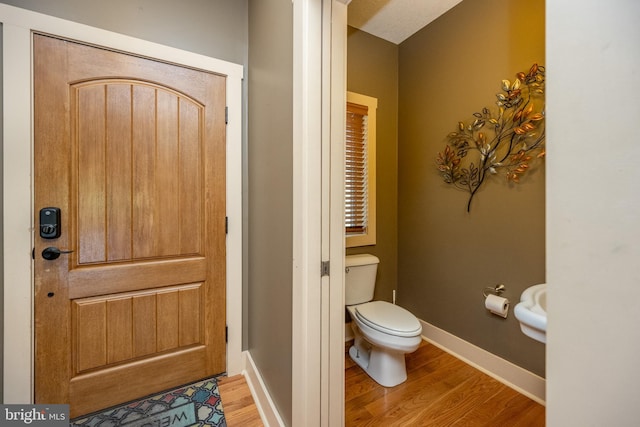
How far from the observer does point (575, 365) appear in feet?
1.08

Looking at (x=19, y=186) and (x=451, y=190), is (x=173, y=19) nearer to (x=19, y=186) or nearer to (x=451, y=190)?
(x=19, y=186)

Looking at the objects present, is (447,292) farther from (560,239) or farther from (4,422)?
(4,422)

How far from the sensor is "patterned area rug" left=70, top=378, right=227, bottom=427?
1354 mm

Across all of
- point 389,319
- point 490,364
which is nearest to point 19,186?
point 389,319

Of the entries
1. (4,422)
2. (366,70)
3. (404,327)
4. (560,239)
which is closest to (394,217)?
(404,327)

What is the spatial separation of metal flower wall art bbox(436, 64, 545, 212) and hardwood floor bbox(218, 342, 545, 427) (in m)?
1.21

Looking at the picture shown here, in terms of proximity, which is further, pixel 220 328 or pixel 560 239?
pixel 220 328

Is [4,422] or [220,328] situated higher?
[220,328]

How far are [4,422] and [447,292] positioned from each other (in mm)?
2639

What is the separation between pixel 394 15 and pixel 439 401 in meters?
2.75

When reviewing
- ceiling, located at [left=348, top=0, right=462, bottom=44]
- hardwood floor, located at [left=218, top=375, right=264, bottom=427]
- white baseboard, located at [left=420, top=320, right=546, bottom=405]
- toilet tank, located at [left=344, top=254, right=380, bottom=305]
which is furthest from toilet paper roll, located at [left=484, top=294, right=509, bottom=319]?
ceiling, located at [left=348, top=0, right=462, bottom=44]

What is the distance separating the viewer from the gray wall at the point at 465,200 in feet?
5.20

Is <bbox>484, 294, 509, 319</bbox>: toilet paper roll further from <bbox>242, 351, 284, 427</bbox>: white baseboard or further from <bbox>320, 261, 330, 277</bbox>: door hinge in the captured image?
<bbox>242, 351, 284, 427</bbox>: white baseboard

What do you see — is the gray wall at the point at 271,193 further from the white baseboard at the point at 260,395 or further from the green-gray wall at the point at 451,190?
the green-gray wall at the point at 451,190
